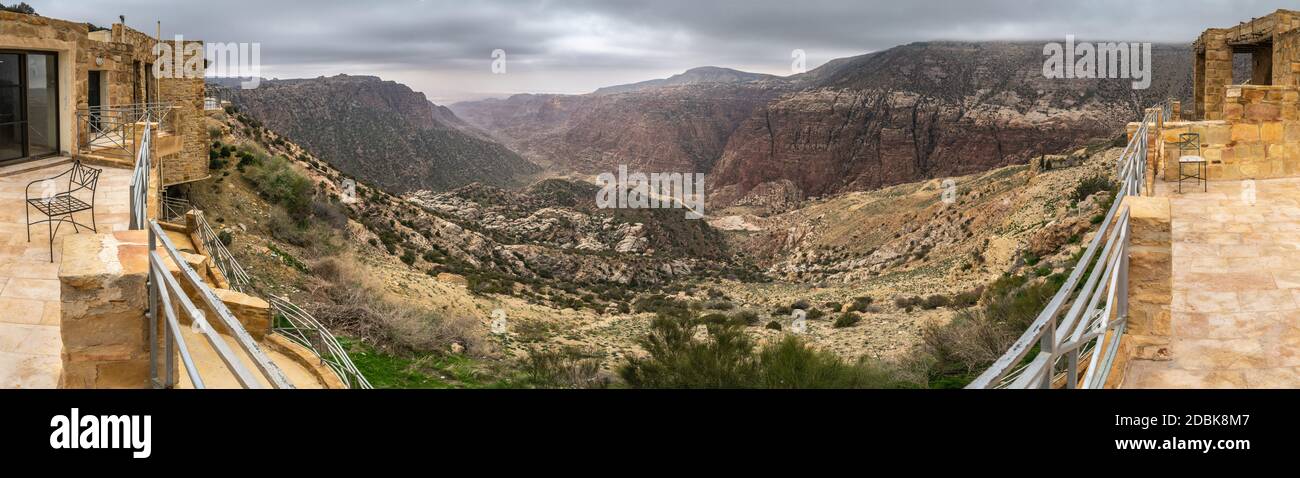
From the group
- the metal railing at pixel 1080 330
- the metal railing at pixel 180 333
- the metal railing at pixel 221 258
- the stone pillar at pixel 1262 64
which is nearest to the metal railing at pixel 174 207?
the metal railing at pixel 221 258

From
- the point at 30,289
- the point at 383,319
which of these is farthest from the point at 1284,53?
the point at 30,289

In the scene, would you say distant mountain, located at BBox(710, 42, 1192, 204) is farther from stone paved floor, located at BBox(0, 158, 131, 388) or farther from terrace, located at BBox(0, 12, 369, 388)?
stone paved floor, located at BBox(0, 158, 131, 388)

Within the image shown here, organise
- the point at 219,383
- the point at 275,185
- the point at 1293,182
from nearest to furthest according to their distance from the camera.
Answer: the point at 219,383 < the point at 1293,182 < the point at 275,185

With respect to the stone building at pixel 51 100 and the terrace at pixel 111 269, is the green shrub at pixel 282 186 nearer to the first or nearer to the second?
the terrace at pixel 111 269

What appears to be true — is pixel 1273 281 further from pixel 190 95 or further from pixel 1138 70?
pixel 1138 70

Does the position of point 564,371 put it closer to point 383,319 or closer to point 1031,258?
point 383,319

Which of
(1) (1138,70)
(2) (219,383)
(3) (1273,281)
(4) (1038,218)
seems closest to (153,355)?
(2) (219,383)
